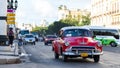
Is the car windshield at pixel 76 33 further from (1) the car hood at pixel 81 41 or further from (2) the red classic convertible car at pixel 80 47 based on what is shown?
(1) the car hood at pixel 81 41

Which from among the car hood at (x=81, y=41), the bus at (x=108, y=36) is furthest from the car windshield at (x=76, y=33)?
the bus at (x=108, y=36)

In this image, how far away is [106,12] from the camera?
121 metres

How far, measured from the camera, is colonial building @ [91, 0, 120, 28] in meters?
110

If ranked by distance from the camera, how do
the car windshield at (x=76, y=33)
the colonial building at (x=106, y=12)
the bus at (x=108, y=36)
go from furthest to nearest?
the colonial building at (x=106, y=12) < the bus at (x=108, y=36) < the car windshield at (x=76, y=33)

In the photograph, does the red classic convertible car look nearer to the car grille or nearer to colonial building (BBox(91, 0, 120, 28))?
the car grille

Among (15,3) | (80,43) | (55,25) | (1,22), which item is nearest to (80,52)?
(80,43)

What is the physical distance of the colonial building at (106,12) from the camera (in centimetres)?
11031

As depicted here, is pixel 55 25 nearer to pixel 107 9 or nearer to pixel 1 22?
pixel 107 9

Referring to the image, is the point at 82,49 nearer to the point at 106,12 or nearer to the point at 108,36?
the point at 108,36

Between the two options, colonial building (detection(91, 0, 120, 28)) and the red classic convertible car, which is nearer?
the red classic convertible car

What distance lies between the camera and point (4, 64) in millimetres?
20250

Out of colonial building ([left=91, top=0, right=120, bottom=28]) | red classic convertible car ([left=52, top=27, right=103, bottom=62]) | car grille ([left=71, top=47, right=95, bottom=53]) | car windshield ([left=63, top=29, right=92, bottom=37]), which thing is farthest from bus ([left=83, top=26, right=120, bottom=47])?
car grille ([left=71, top=47, right=95, bottom=53])

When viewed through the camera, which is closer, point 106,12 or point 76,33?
point 76,33

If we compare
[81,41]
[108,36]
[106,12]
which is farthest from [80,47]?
[106,12]
